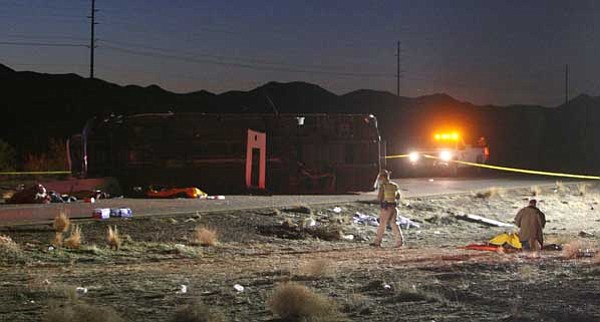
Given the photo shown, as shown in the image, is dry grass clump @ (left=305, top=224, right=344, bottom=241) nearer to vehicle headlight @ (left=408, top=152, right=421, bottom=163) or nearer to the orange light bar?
vehicle headlight @ (left=408, top=152, right=421, bottom=163)

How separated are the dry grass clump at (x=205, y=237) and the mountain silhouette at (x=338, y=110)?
35.7 m

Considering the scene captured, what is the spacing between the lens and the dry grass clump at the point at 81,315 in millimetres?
9781

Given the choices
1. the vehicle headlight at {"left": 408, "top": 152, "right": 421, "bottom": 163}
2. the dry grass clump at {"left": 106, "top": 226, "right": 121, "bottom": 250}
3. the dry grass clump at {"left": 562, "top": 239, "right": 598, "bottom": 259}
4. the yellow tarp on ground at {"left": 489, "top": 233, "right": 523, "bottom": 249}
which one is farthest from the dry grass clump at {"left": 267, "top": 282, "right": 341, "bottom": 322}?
the vehicle headlight at {"left": 408, "top": 152, "right": 421, "bottom": 163}

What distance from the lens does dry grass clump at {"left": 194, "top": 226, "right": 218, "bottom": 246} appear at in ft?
69.4

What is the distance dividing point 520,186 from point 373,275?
2852 centimetres

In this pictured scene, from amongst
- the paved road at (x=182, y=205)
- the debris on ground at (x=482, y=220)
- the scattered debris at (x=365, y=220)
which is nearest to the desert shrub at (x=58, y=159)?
the paved road at (x=182, y=205)

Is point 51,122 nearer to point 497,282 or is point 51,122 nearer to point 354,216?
point 354,216

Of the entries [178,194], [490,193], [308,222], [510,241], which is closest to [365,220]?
[308,222]

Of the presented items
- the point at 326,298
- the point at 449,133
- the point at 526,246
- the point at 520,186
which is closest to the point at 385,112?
the point at 449,133

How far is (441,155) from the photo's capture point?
47781mm

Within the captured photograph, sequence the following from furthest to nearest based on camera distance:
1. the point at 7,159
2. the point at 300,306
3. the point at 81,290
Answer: the point at 7,159, the point at 81,290, the point at 300,306

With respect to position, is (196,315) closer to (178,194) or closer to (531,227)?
(531,227)

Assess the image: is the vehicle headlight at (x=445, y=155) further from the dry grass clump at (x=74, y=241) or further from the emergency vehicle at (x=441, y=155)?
the dry grass clump at (x=74, y=241)

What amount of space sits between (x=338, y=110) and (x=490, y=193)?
85374 mm
